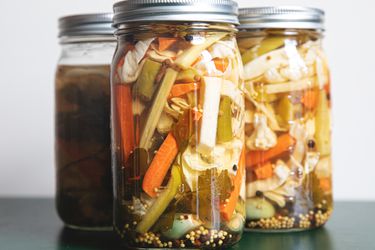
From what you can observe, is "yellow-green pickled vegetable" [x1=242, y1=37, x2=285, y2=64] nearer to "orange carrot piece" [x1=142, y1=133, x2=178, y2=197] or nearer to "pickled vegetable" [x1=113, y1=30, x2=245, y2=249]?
"pickled vegetable" [x1=113, y1=30, x2=245, y2=249]

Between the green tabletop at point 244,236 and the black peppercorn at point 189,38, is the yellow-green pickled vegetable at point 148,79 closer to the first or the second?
the black peppercorn at point 189,38

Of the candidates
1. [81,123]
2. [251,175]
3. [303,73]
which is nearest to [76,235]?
[81,123]

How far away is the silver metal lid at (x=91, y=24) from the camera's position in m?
1.20

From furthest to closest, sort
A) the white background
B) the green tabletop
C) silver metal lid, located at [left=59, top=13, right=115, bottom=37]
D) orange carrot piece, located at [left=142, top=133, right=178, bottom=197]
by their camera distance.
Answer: the white background → silver metal lid, located at [left=59, top=13, right=115, bottom=37] → the green tabletop → orange carrot piece, located at [left=142, top=133, right=178, bottom=197]

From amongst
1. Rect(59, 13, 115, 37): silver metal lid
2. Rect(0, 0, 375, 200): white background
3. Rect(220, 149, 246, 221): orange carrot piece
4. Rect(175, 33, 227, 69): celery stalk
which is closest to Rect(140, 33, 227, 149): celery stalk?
Rect(175, 33, 227, 69): celery stalk

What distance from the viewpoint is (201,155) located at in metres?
1.01

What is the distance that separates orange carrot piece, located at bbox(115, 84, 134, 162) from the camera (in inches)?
40.8

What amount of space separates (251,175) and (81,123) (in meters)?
0.28

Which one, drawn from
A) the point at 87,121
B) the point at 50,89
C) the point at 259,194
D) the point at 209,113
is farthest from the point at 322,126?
the point at 50,89

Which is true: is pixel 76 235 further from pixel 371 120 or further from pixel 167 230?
pixel 371 120

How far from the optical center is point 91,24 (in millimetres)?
1205

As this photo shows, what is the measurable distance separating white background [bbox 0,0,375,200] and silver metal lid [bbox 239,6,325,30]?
40 centimetres

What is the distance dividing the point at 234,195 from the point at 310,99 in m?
0.21

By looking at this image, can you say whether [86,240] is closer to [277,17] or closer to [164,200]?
Answer: [164,200]
